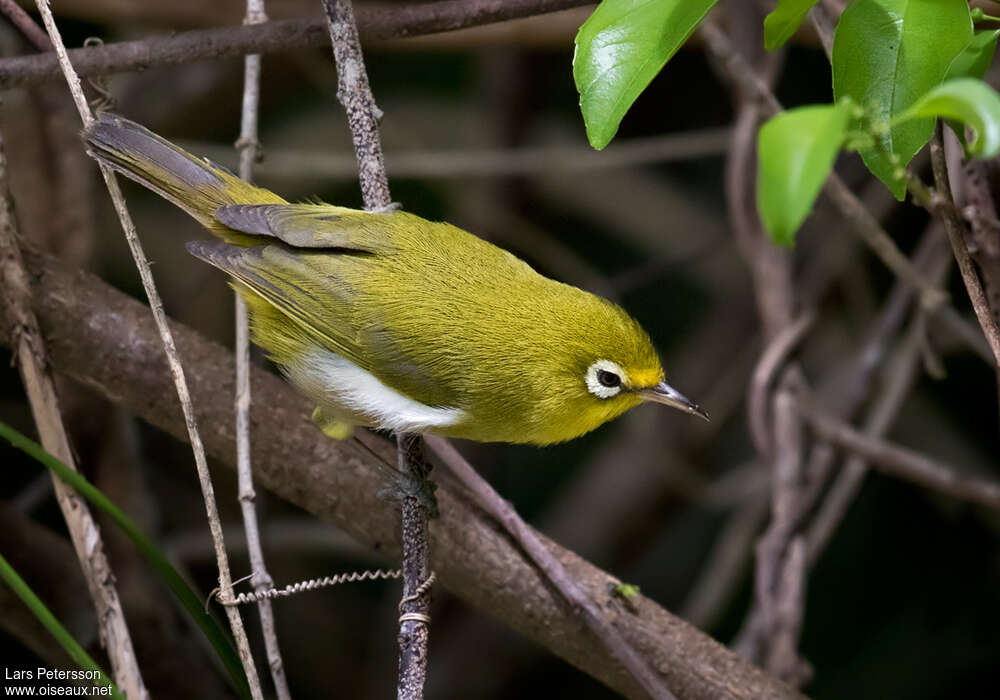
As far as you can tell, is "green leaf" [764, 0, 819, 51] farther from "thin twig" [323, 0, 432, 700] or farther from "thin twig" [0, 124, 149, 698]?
"thin twig" [0, 124, 149, 698]

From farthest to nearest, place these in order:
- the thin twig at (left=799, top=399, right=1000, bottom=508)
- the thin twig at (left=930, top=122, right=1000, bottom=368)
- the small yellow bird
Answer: the thin twig at (left=799, top=399, right=1000, bottom=508), the small yellow bird, the thin twig at (left=930, top=122, right=1000, bottom=368)

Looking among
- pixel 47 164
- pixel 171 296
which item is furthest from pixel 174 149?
pixel 171 296

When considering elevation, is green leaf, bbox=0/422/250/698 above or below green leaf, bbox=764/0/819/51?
below

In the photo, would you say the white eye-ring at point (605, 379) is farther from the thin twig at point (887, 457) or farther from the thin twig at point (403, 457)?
the thin twig at point (887, 457)

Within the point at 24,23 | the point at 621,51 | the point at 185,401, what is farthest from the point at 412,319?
the point at 24,23

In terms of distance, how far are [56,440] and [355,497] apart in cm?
61

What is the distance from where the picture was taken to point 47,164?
2.85 meters

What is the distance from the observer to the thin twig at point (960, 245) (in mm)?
1557

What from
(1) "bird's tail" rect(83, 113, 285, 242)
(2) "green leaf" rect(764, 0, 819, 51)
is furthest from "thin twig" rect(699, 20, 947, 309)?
(1) "bird's tail" rect(83, 113, 285, 242)

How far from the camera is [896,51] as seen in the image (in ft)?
4.53

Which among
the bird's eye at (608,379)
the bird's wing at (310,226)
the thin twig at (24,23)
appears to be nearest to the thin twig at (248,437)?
the bird's wing at (310,226)

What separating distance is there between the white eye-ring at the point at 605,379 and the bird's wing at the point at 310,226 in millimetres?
542

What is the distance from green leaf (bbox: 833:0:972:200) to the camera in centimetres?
137

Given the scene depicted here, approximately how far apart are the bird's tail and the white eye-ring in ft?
2.92
